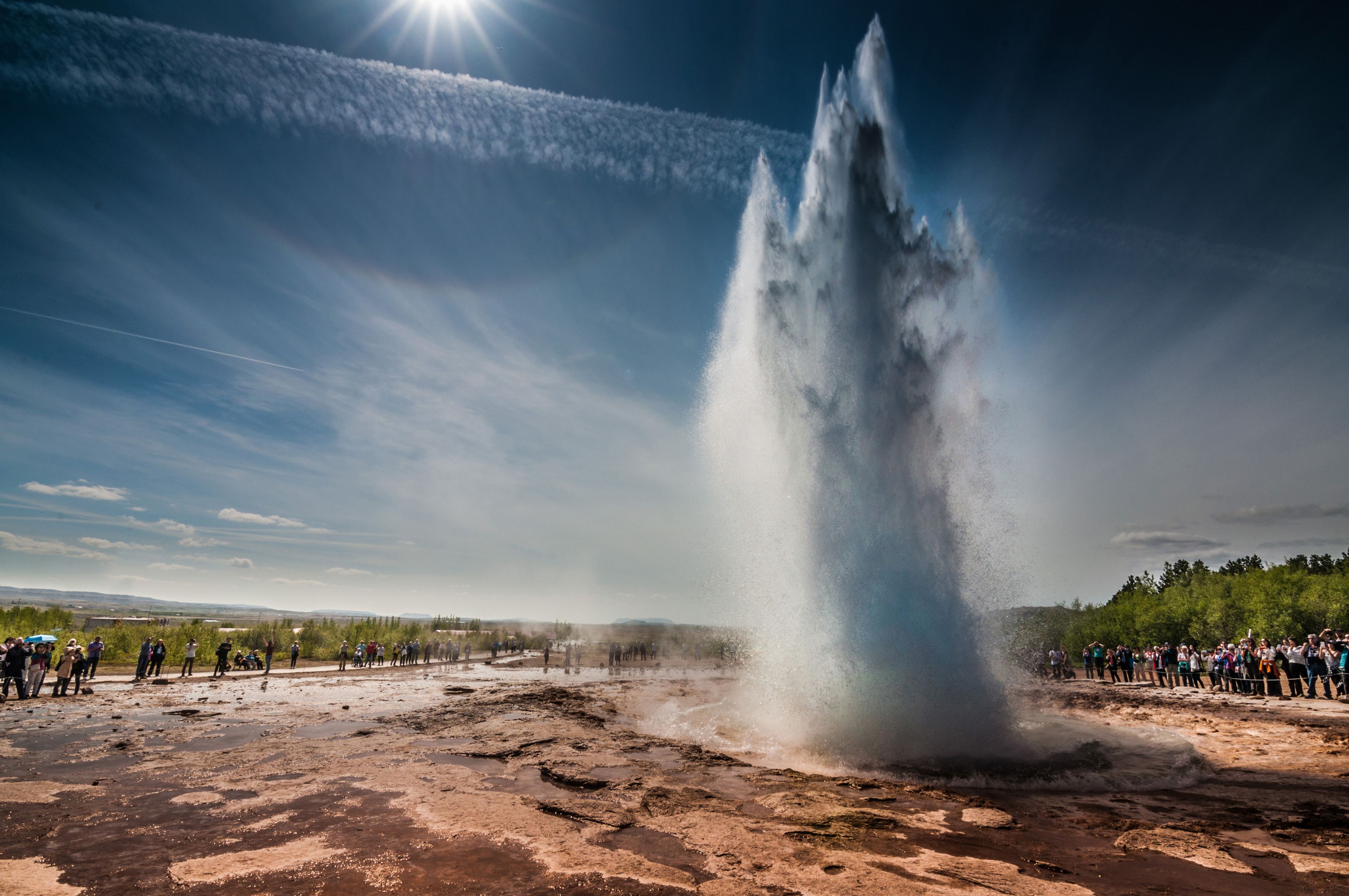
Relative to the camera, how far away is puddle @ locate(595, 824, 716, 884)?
5949 millimetres

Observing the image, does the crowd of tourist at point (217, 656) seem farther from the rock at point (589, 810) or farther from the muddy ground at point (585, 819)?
the rock at point (589, 810)

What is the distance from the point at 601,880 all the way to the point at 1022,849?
4864mm

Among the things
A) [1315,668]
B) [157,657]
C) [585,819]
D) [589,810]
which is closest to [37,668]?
[157,657]

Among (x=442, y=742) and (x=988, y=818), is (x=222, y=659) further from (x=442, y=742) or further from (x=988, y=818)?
(x=988, y=818)

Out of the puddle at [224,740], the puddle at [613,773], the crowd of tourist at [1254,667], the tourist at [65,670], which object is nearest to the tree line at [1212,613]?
the crowd of tourist at [1254,667]

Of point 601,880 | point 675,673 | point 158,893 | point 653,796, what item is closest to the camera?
point 158,893

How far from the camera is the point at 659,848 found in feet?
21.4

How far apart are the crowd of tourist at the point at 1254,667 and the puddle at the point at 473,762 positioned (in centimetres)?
2624

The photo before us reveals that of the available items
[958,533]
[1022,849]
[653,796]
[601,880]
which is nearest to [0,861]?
[601,880]

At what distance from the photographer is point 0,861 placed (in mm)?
5699

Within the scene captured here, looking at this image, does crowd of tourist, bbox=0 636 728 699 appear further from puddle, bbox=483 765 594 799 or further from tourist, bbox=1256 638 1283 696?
puddle, bbox=483 765 594 799

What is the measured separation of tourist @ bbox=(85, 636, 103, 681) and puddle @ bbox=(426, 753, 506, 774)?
2183 cm

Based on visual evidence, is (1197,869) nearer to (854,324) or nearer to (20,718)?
(854,324)

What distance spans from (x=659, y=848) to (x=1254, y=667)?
30022 millimetres
